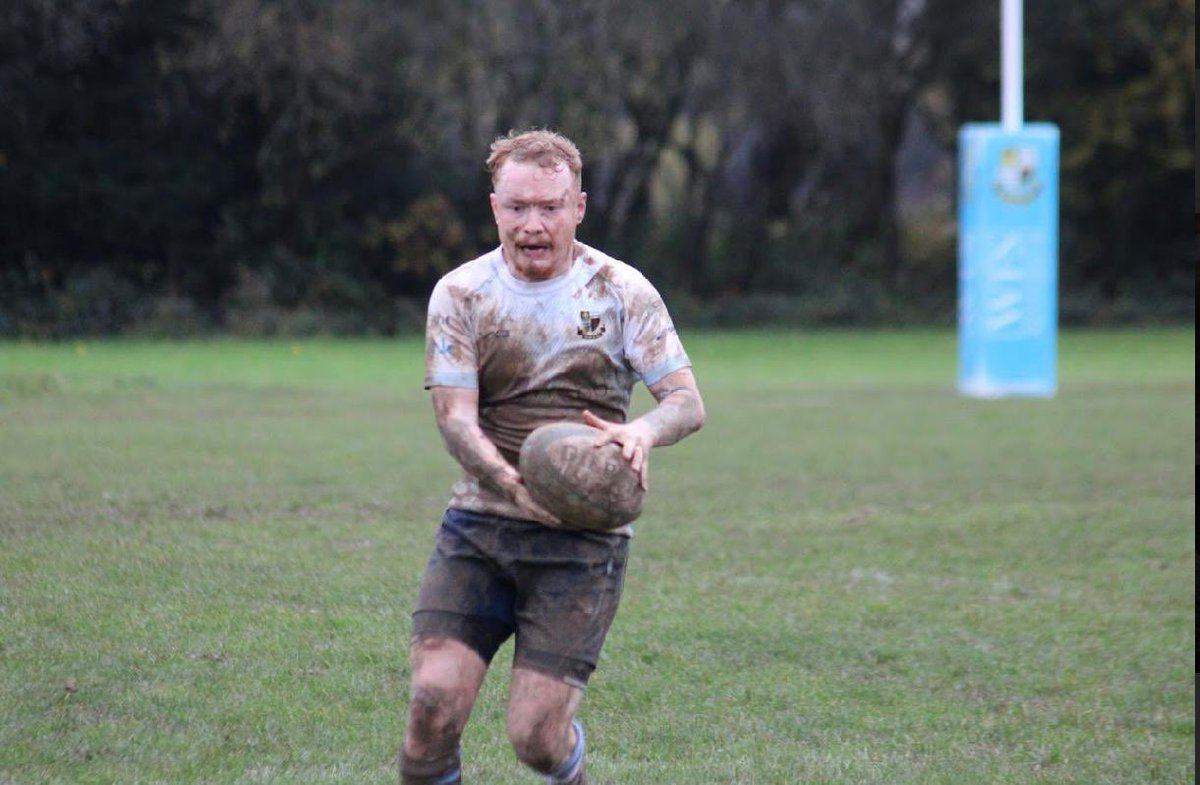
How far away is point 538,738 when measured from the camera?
4.93m

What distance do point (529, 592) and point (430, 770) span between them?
0.55 m

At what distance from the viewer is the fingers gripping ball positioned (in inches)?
186

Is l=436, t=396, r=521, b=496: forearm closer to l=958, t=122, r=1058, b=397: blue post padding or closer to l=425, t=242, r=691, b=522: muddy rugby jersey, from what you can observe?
l=425, t=242, r=691, b=522: muddy rugby jersey

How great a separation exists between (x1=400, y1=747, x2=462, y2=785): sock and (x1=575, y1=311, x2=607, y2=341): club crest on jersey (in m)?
1.18

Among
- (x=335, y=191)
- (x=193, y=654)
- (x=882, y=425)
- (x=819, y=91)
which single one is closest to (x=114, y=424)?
(x=882, y=425)

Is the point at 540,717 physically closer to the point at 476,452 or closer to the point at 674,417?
the point at 476,452

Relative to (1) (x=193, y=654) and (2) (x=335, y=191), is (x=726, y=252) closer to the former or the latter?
(2) (x=335, y=191)

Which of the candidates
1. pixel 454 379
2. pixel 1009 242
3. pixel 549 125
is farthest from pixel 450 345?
pixel 549 125

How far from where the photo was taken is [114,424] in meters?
16.6

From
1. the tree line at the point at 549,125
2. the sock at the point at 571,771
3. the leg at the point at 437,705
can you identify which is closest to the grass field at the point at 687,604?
the sock at the point at 571,771

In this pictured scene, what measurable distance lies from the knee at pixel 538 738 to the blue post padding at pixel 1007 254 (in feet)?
55.1

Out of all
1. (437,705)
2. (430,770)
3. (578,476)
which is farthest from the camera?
(430,770)

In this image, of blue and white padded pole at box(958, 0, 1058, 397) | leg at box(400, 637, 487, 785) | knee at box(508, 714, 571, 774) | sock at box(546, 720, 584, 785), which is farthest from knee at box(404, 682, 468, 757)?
blue and white padded pole at box(958, 0, 1058, 397)

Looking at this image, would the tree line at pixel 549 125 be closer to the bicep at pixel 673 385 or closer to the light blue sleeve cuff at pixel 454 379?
the light blue sleeve cuff at pixel 454 379
